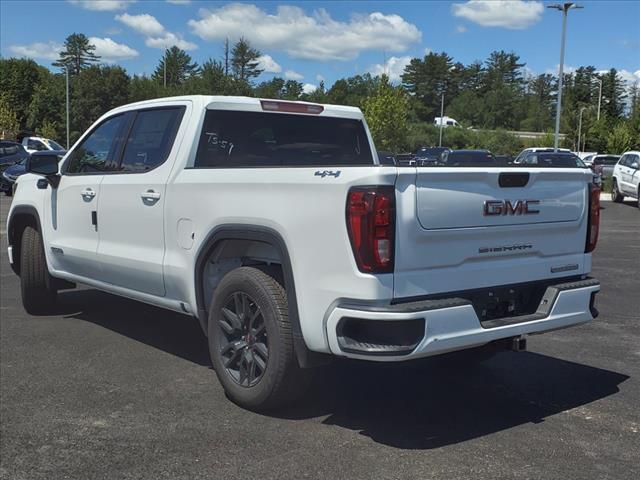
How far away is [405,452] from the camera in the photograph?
378 cm

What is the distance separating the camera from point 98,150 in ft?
19.5

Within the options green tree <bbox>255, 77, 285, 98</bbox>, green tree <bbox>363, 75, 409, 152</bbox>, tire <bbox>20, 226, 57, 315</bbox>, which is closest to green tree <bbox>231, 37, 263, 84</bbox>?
green tree <bbox>255, 77, 285, 98</bbox>

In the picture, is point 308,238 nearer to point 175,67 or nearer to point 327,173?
point 327,173

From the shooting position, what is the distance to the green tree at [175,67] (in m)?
135

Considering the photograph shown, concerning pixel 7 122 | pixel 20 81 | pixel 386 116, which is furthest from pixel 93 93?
pixel 386 116

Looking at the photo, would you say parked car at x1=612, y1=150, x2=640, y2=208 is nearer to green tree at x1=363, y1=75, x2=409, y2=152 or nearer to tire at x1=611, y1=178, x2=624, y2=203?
tire at x1=611, y1=178, x2=624, y2=203

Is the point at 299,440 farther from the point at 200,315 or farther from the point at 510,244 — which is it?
the point at 510,244

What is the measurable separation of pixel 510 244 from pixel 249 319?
5.34ft

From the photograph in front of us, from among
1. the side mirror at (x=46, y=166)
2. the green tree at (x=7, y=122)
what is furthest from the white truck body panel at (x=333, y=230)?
the green tree at (x=7, y=122)

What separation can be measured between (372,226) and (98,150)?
130 inches

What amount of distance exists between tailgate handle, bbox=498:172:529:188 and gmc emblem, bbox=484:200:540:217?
96 mm

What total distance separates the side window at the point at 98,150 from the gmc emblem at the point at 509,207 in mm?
3177

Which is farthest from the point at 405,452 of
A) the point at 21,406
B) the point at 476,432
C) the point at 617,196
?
the point at 617,196

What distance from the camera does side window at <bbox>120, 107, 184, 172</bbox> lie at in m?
5.14
